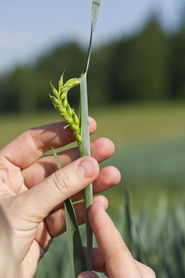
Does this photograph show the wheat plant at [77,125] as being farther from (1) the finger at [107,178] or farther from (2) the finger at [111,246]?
(1) the finger at [107,178]

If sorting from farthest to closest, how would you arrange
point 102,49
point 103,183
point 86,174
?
point 102,49
point 103,183
point 86,174

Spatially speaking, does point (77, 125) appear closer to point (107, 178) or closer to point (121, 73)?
point (107, 178)

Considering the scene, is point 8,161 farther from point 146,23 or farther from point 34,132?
point 146,23

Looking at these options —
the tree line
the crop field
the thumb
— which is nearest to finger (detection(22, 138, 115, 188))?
the crop field

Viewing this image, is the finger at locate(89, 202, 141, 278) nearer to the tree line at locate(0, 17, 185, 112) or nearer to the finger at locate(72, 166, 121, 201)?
the finger at locate(72, 166, 121, 201)

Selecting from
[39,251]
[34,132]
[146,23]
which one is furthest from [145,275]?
[146,23]

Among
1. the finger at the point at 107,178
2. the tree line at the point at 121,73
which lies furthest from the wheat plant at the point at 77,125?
the tree line at the point at 121,73

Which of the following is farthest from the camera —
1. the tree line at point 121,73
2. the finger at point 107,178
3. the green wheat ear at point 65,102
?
the tree line at point 121,73
